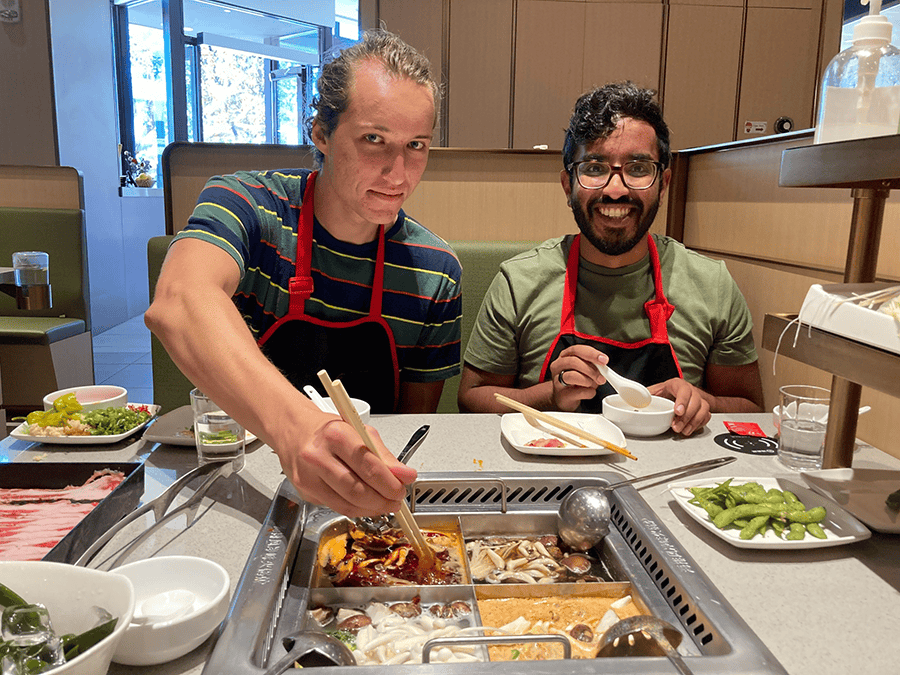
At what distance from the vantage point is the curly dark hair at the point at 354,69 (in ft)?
5.59

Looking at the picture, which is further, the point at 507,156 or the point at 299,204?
the point at 507,156

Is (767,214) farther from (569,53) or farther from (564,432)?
(569,53)

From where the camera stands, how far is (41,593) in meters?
0.73

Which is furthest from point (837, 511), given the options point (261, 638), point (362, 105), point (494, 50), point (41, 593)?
point (494, 50)

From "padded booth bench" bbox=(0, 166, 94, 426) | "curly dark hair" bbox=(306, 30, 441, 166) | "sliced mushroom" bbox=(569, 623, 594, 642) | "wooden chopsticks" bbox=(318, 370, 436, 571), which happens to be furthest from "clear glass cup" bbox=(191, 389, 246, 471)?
"padded booth bench" bbox=(0, 166, 94, 426)

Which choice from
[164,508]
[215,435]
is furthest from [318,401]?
[164,508]

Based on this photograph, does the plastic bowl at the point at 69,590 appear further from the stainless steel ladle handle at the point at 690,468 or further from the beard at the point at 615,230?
the beard at the point at 615,230

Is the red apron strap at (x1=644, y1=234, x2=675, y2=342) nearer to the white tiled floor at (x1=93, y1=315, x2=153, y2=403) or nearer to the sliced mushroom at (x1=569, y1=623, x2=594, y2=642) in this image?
the sliced mushroom at (x1=569, y1=623, x2=594, y2=642)

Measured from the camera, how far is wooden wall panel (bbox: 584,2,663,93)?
599 cm

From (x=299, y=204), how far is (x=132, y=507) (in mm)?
969

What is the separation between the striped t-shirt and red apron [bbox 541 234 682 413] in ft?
1.03

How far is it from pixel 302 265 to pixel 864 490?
1.32m

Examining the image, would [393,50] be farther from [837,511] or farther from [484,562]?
[837,511]

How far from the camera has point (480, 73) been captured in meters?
6.05
